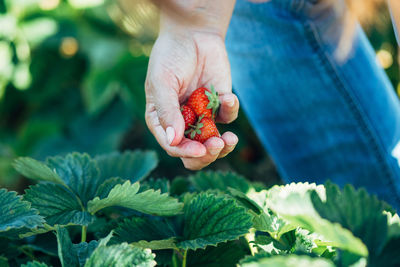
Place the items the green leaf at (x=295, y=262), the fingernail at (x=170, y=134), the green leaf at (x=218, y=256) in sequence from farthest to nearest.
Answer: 1. the fingernail at (x=170, y=134)
2. the green leaf at (x=218, y=256)
3. the green leaf at (x=295, y=262)

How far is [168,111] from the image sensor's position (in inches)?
30.7

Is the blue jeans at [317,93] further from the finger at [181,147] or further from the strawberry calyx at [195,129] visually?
the finger at [181,147]

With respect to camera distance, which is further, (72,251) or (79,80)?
(79,80)

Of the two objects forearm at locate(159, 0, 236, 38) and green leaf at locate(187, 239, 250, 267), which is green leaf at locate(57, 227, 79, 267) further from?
forearm at locate(159, 0, 236, 38)

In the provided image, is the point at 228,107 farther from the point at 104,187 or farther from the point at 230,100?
the point at 104,187

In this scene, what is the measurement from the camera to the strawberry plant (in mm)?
476

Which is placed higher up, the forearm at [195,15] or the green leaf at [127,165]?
the forearm at [195,15]

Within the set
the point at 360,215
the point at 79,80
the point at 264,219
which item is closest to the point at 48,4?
the point at 79,80

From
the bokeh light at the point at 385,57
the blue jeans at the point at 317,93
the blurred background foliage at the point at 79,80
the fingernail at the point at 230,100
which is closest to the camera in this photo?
the fingernail at the point at 230,100

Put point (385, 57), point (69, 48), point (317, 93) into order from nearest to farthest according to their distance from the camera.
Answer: point (317, 93)
point (385, 57)
point (69, 48)

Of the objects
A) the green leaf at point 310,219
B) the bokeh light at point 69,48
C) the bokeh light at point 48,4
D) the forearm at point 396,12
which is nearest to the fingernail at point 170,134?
the green leaf at point 310,219

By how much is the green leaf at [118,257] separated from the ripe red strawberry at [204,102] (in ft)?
1.41

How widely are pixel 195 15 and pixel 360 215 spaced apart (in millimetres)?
535

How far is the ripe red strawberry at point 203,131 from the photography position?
92 cm
